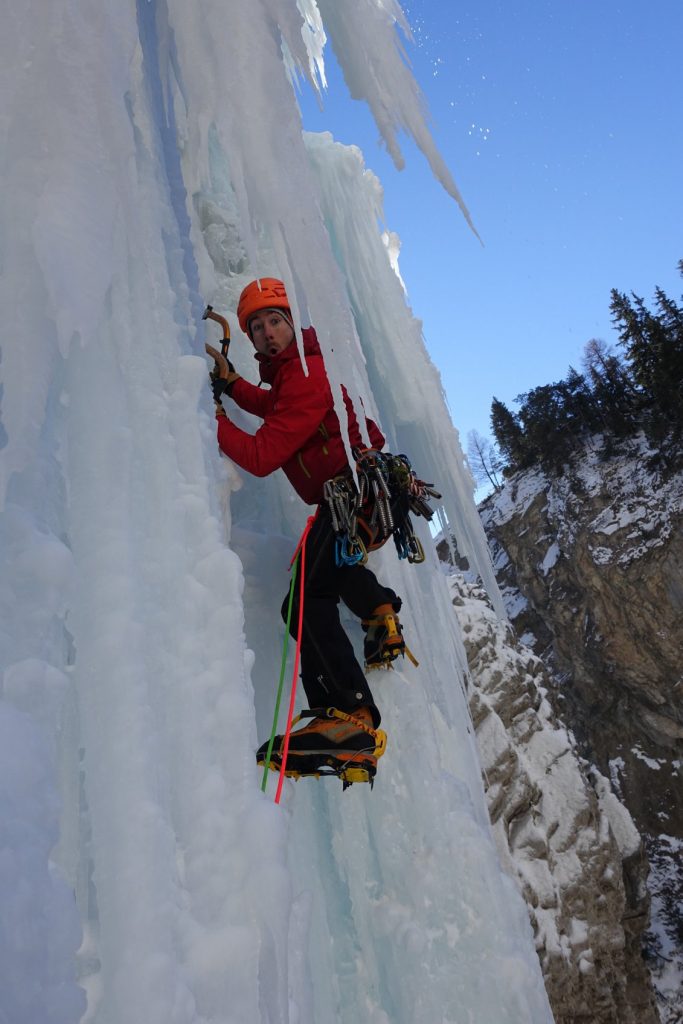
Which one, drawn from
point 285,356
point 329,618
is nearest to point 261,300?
point 285,356

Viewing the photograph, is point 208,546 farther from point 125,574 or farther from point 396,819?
point 396,819

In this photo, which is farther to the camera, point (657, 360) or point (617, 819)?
point (657, 360)

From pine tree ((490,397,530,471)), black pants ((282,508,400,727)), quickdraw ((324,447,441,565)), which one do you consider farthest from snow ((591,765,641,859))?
pine tree ((490,397,530,471))

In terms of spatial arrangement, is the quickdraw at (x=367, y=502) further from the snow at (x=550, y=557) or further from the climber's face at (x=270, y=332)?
the snow at (x=550, y=557)

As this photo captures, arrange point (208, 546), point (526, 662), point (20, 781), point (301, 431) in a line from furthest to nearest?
point (526, 662)
point (301, 431)
point (208, 546)
point (20, 781)

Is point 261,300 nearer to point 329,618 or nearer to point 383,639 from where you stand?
point 329,618

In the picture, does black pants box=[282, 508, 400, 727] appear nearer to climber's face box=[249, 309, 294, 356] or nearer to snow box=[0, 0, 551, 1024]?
snow box=[0, 0, 551, 1024]

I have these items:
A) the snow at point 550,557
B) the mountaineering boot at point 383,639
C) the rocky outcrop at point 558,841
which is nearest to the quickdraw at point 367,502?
the mountaineering boot at point 383,639

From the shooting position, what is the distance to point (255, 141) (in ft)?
5.21

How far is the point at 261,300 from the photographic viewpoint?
2.64 metres

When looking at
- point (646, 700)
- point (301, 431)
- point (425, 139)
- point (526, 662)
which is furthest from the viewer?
point (646, 700)

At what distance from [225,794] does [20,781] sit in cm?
43

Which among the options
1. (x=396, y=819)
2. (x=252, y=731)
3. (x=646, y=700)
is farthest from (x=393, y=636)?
(x=646, y=700)

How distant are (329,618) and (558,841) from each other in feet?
27.1
